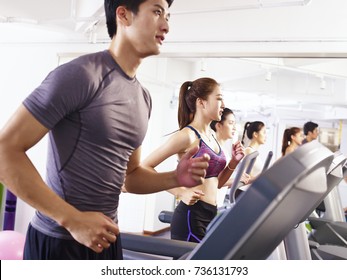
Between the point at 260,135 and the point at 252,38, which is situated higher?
the point at 252,38

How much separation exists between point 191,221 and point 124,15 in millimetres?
1423

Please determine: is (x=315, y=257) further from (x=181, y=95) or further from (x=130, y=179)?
(x=130, y=179)

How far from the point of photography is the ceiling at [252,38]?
3.73m

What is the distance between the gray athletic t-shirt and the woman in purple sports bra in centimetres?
103

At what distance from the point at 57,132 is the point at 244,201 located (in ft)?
2.12

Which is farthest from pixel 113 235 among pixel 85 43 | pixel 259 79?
pixel 259 79

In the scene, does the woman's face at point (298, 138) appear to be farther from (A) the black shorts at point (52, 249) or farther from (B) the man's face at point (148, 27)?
(A) the black shorts at point (52, 249)

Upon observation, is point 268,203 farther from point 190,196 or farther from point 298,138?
point 298,138

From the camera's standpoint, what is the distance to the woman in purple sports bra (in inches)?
96.1

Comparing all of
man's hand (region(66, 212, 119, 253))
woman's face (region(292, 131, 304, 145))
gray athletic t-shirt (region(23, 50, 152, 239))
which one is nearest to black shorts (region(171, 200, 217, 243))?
gray athletic t-shirt (region(23, 50, 152, 239))

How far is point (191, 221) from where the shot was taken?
2.46 meters

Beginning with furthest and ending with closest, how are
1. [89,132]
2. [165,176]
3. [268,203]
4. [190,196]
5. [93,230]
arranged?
[190,196], [165,176], [89,132], [93,230], [268,203]

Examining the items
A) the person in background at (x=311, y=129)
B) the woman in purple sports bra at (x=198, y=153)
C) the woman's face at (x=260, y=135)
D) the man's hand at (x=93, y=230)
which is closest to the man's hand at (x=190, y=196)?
the woman in purple sports bra at (x=198, y=153)

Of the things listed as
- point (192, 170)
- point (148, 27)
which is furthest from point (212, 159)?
point (148, 27)
